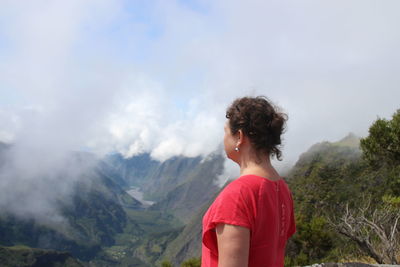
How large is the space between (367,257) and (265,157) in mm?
10114

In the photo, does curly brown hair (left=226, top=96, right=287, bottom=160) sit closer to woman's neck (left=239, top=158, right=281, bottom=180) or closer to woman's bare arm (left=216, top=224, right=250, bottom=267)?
woman's neck (left=239, top=158, right=281, bottom=180)

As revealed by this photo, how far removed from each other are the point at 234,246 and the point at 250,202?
0.36 m

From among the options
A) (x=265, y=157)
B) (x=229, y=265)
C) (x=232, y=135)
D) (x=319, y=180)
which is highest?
(x=319, y=180)

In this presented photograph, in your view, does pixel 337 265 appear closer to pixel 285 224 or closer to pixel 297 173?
pixel 285 224

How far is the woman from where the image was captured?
236 centimetres

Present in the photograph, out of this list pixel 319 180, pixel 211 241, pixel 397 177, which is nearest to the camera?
pixel 211 241

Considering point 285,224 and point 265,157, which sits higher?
point 265,157

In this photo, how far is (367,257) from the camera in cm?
1054

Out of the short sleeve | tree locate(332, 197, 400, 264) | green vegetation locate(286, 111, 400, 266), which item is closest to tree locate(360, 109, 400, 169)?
green vegetation locate(286, 111, 400, 266)

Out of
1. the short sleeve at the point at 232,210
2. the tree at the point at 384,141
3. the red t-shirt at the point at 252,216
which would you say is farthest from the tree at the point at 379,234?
the tree at the point at 384,141

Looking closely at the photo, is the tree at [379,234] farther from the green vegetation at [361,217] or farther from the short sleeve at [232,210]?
the short sleeve at [232,210]

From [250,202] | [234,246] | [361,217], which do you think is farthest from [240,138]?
[361,217]

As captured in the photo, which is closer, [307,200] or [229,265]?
[229,265]

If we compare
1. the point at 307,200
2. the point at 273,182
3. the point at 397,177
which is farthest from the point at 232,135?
the point at 307,200
